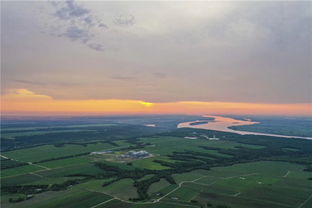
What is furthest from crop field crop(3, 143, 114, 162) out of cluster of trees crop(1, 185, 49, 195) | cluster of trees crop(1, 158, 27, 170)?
cluster of trees crop(1, 185, 49, 195)

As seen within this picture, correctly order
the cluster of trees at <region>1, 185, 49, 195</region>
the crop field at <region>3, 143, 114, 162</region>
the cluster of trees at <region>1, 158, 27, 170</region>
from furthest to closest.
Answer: the crop field at <region>3, 143, 114, 162</region>, the cluster of trees at <region>1, 158, 27, 170</region>, the cluster of trees at <region>1, 185, 49, 195</region>

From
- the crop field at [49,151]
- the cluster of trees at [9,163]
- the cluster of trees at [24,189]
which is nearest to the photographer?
the cluster of trees at [24,189]

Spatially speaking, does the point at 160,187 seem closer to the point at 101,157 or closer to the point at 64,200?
the point at 64,200

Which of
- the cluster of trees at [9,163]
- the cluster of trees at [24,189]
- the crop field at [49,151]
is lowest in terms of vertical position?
the cluster of trees at [24,189]

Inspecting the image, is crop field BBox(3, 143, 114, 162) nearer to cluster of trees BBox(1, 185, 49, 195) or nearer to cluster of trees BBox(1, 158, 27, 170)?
cluster of trees BBox(1, 158, 27, 170)

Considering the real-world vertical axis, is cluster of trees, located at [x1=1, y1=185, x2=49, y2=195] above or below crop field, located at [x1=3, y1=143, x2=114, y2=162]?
below

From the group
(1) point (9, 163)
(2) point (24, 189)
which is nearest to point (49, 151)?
(1) point (9, 163)

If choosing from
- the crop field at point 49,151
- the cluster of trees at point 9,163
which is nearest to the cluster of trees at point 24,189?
the cluster of trees at point 9,163

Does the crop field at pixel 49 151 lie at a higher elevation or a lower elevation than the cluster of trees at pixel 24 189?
higher

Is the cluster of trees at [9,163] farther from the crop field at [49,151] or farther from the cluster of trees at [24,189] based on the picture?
the cluster of trees at [24,189]

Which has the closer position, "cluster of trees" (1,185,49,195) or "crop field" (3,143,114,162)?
"cluster of trees" (1,185,49,195)

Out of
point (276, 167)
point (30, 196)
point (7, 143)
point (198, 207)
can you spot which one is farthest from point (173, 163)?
point (7, 143)
